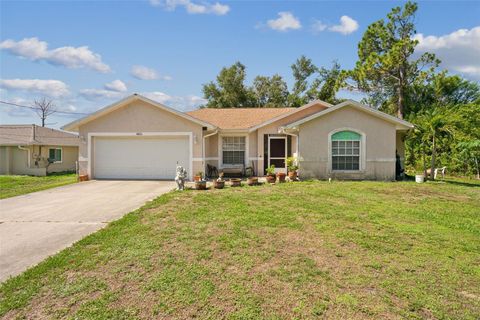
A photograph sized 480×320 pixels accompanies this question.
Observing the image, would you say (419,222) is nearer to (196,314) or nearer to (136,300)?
(196,314)

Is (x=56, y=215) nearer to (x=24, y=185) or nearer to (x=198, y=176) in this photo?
(x=198, y=176)

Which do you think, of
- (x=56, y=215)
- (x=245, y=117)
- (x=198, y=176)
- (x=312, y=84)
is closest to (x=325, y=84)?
(x=312, y=84)

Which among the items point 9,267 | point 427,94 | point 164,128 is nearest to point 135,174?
point 164,128

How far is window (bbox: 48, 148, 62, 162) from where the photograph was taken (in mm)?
24481

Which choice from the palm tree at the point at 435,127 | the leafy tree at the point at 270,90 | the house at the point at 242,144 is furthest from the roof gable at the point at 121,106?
the leafy tree at the point at 270,90

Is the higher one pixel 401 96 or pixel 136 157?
pixel 401 96

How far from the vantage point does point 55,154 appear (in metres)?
25.0

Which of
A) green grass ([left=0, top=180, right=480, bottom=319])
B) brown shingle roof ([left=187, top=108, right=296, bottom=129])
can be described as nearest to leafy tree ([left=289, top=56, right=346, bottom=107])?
brown shingle roof ([left=187, top=108, right=296, bottom=129])

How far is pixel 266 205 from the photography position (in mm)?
9234

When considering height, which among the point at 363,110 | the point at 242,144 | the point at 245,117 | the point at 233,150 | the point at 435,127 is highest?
the point at 245,117

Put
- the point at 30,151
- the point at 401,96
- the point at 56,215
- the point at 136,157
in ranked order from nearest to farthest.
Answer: the point at 56,215, the point at 136,157, the point at 30,151, the point at 401,96

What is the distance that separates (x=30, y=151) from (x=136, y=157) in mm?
12604

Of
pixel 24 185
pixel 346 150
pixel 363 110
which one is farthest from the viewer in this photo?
pixel 24 185

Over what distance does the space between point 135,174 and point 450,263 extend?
14.3 m
